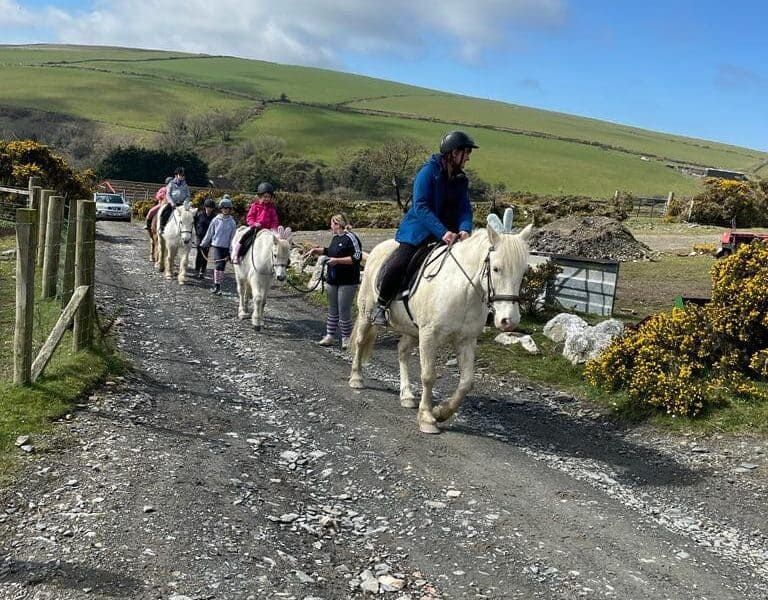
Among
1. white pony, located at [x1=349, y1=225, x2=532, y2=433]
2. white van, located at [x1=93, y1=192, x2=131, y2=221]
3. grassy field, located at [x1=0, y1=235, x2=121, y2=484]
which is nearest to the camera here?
grassy field, located at [x1=0, y1=235, x2=121, y2=484]

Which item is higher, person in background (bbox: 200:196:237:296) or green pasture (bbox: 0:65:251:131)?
green pasture (bbox: 0:65:251:131)

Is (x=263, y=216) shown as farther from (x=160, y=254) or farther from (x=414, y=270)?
(x=160, y=254)

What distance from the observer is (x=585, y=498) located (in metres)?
6.33

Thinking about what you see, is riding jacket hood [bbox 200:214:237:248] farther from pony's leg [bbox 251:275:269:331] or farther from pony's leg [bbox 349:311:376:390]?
pony's leg [bbox 349:311:376:390]

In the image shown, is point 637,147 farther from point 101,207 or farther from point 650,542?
point 650,542

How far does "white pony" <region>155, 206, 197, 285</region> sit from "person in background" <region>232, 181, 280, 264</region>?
4277 mm

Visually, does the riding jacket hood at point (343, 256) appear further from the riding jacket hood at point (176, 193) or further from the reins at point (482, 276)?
the riding jacket hood at point (176, 193)

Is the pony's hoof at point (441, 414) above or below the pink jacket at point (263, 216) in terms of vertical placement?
below

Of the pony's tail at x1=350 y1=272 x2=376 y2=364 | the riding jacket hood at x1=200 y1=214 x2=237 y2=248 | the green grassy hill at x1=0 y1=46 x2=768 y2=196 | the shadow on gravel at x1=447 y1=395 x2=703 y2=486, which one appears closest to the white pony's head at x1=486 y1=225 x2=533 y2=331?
the shadow on gravel at x1=447 y1=395 x2=703 y2=486

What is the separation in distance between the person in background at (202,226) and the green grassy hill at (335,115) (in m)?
68.8

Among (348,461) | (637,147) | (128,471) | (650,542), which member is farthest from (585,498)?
(637,147)

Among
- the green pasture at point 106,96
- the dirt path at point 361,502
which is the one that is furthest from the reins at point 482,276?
the green pasture at point 106,96

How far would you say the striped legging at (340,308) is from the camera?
12.3 metres

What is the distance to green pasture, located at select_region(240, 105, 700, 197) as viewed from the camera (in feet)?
300
